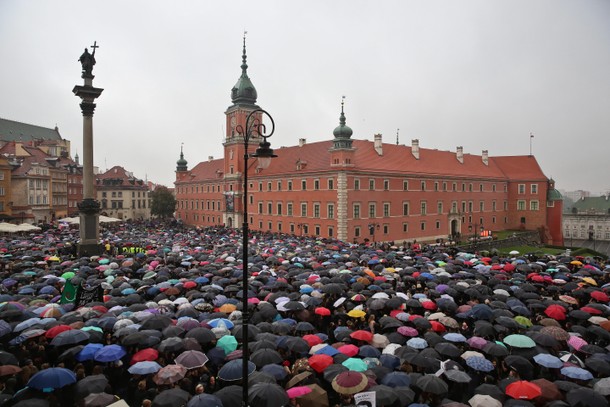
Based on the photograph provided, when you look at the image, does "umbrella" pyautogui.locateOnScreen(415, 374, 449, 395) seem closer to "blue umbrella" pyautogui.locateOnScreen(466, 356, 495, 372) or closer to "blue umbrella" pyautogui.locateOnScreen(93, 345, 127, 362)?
"blue umbrella" pyautogui.locateOnScreen(466, 356, 495, 372)

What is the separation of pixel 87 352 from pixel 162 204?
76477mm

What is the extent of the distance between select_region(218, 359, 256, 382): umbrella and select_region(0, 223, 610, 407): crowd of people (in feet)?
0.09

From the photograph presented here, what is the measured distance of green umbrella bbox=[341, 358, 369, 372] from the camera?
10094 millimetres

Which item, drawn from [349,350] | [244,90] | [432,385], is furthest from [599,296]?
[244,90]

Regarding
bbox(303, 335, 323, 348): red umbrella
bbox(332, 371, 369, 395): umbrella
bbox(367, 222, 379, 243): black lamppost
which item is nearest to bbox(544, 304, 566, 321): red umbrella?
bbox(303, 335, 323, 348): red umbrella

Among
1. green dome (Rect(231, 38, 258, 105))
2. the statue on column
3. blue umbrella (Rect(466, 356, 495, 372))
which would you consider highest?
green dome (Rect(231, 38, 258, 105))

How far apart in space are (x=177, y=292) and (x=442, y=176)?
4690 cm

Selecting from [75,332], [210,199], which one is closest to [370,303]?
[75,332]

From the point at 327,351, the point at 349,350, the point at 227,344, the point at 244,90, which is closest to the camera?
the point at 327,351

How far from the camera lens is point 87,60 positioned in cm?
2769

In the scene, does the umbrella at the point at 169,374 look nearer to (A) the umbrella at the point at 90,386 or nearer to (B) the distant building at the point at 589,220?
(A) the umbrella at the point at 90,386

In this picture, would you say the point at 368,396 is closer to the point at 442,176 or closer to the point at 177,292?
the point at 177,292

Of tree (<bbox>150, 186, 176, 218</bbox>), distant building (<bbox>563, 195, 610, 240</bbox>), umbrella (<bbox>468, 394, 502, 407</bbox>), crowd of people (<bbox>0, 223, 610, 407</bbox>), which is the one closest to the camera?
umbrella (<bbox>468, 394, 502, 407</bbox>)

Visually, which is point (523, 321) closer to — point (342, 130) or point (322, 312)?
point (322, 312)
